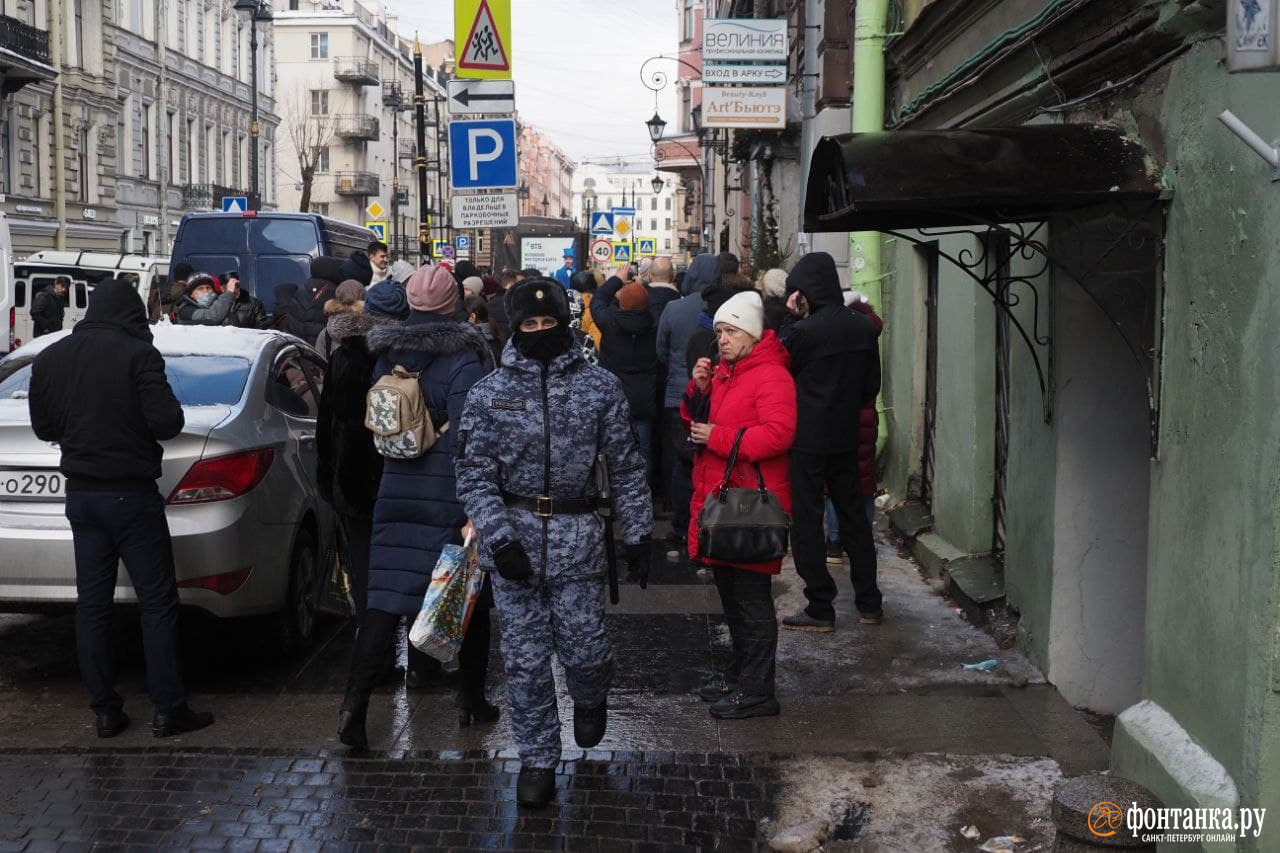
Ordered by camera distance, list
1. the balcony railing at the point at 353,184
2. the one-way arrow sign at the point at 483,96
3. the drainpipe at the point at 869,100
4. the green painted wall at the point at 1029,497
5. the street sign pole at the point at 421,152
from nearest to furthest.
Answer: the green painted wall at the point at 1029,497, the drainpipe at the point at 869,100, the one-way arrow sign at the point at 483,96, the street sign pole at the point at 421,152, the balcony railing at the point at 353,184

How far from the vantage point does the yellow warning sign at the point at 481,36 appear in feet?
41.6

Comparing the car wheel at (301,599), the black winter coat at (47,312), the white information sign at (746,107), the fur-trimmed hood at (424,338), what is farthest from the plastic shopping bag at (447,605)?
the black winter coat at (47,312)

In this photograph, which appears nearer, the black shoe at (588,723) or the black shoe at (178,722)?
the black shoe at (588,723)

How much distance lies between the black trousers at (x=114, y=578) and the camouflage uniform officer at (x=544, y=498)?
1.62m

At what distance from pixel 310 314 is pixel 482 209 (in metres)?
1.79

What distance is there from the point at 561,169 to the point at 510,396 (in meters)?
177

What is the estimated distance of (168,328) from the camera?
26.1 ft

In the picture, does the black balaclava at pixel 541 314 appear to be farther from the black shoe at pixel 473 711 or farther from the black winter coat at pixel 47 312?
the black winter coat at pixel 47 312

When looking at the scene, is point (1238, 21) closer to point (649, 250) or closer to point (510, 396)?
point (510, 396)

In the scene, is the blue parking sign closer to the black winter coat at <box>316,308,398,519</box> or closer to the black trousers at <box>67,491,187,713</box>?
the black winter coat at <box>316,308,398,519</box>

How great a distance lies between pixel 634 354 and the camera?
11.4 metres

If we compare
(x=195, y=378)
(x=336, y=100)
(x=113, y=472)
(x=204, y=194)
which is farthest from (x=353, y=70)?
(x=113, y=472)

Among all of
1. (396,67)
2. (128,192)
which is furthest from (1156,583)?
(396,67)

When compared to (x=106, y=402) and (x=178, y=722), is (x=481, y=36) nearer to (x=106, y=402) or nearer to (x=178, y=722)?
(x=106, y=402)
